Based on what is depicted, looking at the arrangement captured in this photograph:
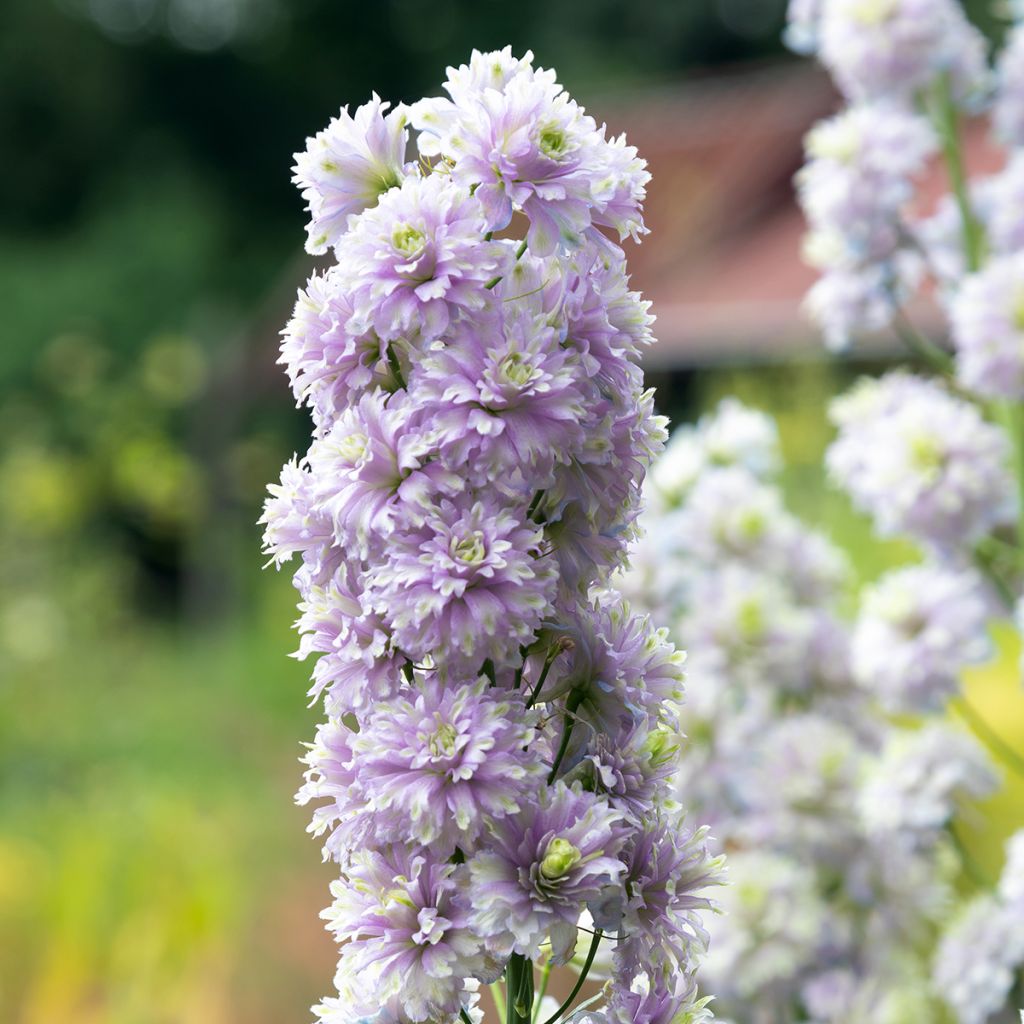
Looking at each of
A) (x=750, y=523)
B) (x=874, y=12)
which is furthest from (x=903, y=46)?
(x=750, y=523)

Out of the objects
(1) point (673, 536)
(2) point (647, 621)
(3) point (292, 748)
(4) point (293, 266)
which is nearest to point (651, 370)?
(3) point (292, 748)

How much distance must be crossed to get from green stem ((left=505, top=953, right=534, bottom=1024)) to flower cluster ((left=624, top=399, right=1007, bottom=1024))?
107cm

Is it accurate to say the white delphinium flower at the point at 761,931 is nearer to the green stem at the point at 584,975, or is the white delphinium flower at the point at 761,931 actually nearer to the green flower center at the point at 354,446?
the green stem at the point at 584,975

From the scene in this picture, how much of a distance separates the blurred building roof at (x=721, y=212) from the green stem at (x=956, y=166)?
25.6ft

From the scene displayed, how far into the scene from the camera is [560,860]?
102 centimetres

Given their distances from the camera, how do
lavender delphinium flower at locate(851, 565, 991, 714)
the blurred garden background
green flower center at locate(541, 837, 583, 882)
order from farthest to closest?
the blurred garden background, lavender delphinium flower at locate(851, 565, 991, 714), green flower center at locate(541, 837, 583, 882)

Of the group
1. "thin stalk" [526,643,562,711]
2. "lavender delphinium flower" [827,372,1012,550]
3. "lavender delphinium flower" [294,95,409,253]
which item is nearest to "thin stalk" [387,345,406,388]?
"lavender delphinium flower" [294,95,409,253]

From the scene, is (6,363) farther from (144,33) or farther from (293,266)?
(144,33)

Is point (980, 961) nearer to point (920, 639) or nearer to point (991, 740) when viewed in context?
point (991, 740)

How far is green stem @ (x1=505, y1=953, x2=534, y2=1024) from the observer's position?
3.70 feet

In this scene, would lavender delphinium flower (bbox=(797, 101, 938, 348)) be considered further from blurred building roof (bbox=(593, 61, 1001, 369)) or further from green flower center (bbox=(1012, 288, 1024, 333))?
blurred building roof (bbox=(593, 61, 1001, 369))

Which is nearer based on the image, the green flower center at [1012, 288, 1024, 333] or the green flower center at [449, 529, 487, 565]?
the green flower center at [449, 529, 487, 565]

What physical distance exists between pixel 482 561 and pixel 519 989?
13.4 inches

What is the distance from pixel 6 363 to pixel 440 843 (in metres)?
13.8
